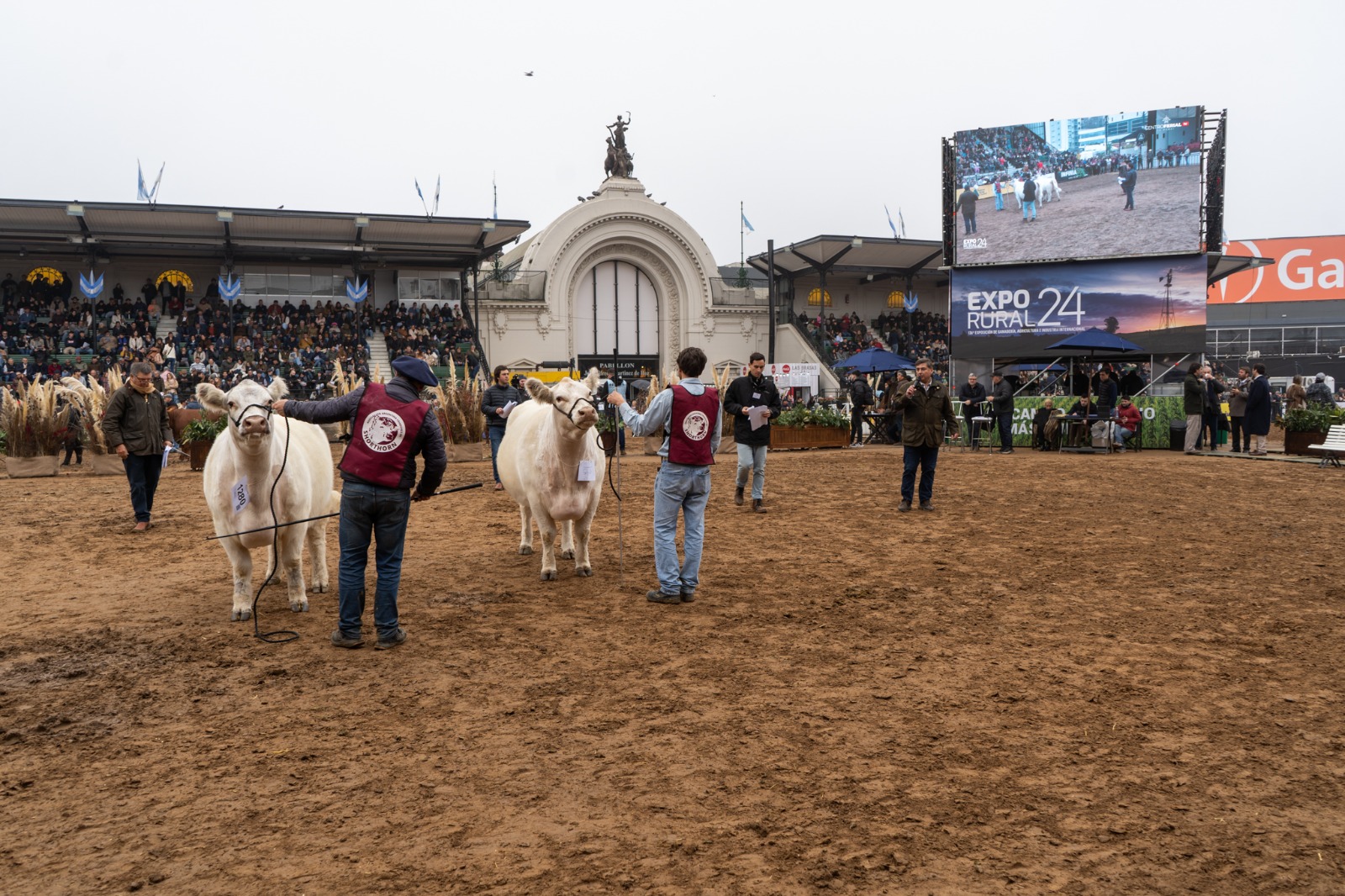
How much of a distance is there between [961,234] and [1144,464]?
58.7ft

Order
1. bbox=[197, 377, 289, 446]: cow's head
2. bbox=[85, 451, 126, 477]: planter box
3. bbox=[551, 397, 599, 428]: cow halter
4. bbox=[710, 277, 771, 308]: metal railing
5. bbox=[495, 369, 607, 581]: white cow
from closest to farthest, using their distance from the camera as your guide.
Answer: bbox=[197, 377, 289, 446]: cow's head
bbox=[551, 397, 599, 428]: cow halter
bbox=[495, 369, 607, 581]: white cow
bbox=[85, 451, 126, 477]: planter box
bbox=[710, 277, 771, 308]: metal railing

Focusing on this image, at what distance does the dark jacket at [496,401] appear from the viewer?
1303cm

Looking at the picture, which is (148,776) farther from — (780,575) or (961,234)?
(961,234)

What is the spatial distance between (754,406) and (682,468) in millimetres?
3940

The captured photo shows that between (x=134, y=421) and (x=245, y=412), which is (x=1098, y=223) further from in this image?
(x=245, y=412)

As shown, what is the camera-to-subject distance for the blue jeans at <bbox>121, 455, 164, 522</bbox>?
10992mm

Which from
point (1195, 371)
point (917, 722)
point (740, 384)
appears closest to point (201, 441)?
point (740, 384)

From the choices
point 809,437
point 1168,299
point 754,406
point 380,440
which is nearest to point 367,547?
point 380,440

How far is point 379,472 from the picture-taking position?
5855 mm

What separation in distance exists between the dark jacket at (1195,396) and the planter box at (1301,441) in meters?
1.83

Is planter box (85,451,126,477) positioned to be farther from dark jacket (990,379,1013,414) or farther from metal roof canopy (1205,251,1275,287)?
metal roof canopy (1205,251,1275,287)

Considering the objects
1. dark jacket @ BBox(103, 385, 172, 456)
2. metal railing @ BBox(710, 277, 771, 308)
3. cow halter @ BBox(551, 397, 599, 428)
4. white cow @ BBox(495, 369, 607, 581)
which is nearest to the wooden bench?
white cow @ BBox(495, 369, 607, 581)

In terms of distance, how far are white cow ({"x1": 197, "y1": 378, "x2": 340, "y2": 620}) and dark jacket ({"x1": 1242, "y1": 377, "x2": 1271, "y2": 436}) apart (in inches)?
811

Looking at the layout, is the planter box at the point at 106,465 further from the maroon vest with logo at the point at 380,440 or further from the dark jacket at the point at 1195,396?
the dark jacket at the point at 1195,396
